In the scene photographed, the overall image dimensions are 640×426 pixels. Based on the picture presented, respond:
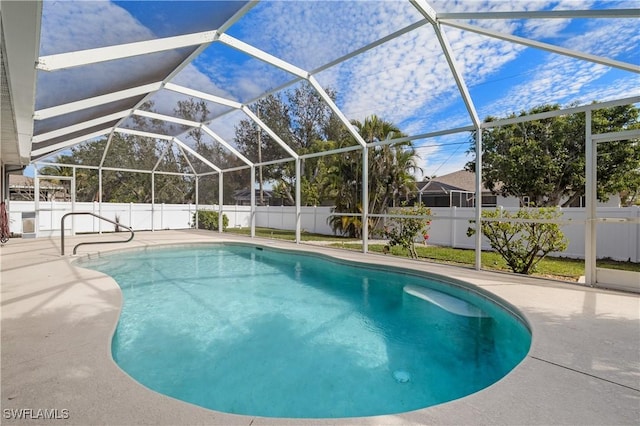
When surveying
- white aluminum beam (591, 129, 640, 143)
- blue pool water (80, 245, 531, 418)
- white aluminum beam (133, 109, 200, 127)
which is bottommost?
blue pool water (80, 245, 531, 418)

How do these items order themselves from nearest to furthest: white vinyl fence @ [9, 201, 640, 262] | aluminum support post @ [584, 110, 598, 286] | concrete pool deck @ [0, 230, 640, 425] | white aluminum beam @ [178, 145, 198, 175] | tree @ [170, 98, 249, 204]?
concrete pool deck @ [0, 230, 640, 425]
aluminum support post @ [584, 110, 598, 286]
white vinyl fence @ [9, 201, 640, 262]
tree @ [170, 98, 249, 204]
white aluminum beam @ [178, 145, 198, 175]

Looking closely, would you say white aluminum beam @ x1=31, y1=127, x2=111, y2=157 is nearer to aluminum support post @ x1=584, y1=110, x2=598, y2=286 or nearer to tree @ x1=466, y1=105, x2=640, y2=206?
aluminum support post @ x1=584, y1=110, x2=598, y2=286

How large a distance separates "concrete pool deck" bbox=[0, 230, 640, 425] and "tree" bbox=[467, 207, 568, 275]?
60.1 inches

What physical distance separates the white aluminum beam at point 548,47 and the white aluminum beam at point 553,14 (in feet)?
0.77

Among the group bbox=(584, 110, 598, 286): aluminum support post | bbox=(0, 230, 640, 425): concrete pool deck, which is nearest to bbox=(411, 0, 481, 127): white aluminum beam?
bbox=(584, 110, 598, 286): aluminum support post

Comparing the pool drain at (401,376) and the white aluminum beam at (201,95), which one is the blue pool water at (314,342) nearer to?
the pool drain at (401,376)

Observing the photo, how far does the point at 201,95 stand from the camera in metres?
8.07

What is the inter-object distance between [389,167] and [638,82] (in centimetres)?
849

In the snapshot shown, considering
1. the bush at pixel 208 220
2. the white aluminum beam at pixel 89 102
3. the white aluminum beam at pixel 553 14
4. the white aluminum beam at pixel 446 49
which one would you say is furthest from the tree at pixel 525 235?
the bush at pixel 208 220

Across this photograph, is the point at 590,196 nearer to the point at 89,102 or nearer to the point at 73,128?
the point at 89,102

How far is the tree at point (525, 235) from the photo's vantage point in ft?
18.7

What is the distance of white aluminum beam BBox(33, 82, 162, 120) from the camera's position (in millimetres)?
5452

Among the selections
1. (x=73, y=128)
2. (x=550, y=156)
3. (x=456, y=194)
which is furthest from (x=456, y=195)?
(x=73, y=128)

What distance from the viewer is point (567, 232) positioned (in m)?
8.48
